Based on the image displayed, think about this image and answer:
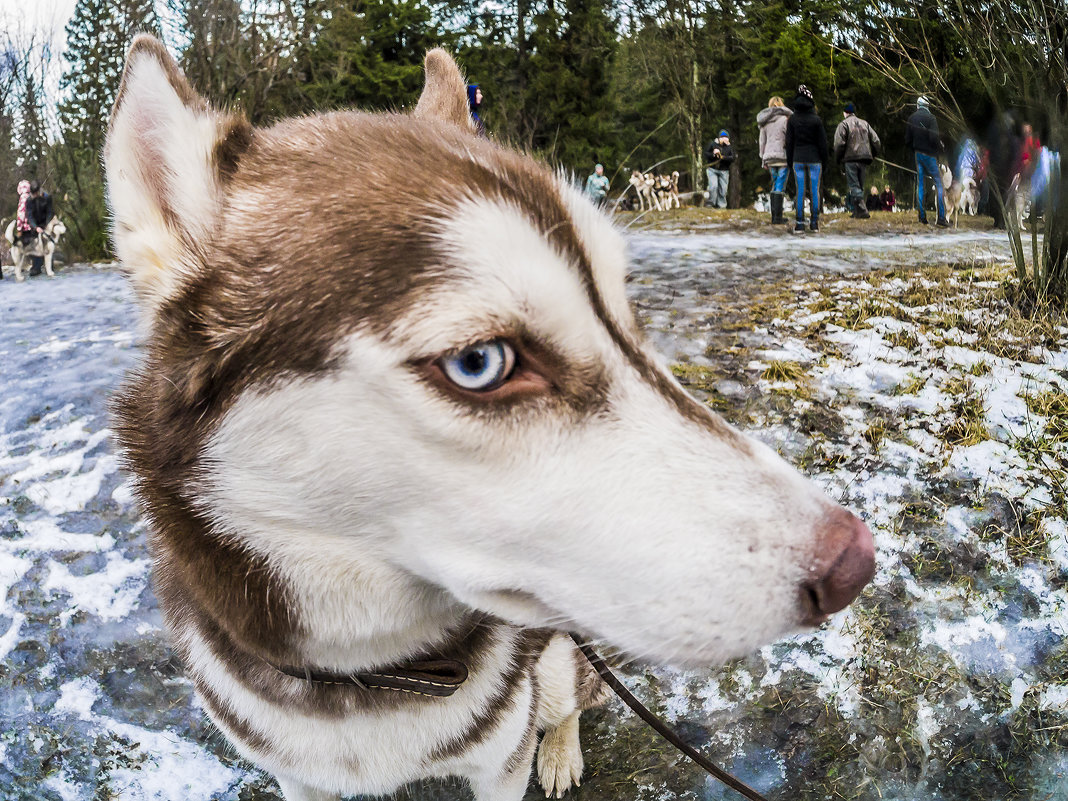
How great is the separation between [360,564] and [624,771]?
1.10 m

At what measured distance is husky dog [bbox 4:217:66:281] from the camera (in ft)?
7.96

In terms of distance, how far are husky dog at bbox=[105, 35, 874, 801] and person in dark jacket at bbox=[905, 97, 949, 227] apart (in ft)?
4.42

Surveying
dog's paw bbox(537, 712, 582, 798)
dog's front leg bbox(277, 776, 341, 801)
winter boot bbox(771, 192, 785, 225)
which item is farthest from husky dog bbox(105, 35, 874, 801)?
winter boot bbox(771, 192, 785, 225)

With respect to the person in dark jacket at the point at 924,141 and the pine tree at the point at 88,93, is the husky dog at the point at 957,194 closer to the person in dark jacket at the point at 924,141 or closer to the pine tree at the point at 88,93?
the person in dark jacket at the point at 924,141

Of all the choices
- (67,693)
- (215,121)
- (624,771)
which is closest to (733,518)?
(215,121)

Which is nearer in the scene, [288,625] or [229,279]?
[229,279]

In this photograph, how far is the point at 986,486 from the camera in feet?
5.77

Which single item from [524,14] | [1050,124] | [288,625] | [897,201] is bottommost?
[288,625]

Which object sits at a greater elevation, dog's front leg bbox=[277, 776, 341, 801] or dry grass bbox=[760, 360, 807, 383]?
dry grass bbox=[760, 360, 807, 383]

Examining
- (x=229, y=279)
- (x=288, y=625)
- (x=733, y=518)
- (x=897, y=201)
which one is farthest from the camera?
(x=897, y=201)

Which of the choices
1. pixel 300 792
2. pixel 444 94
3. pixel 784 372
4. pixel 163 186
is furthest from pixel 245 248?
pixel 784 372

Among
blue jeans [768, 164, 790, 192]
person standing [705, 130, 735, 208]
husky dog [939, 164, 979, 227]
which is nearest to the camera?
husky dog [939, 164, 979, 227]

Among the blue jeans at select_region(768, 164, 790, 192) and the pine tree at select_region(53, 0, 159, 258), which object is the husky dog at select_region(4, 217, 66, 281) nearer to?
the pine tree at select_region(53, 0, 159, 258)

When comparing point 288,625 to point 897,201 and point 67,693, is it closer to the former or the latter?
point 67,693
